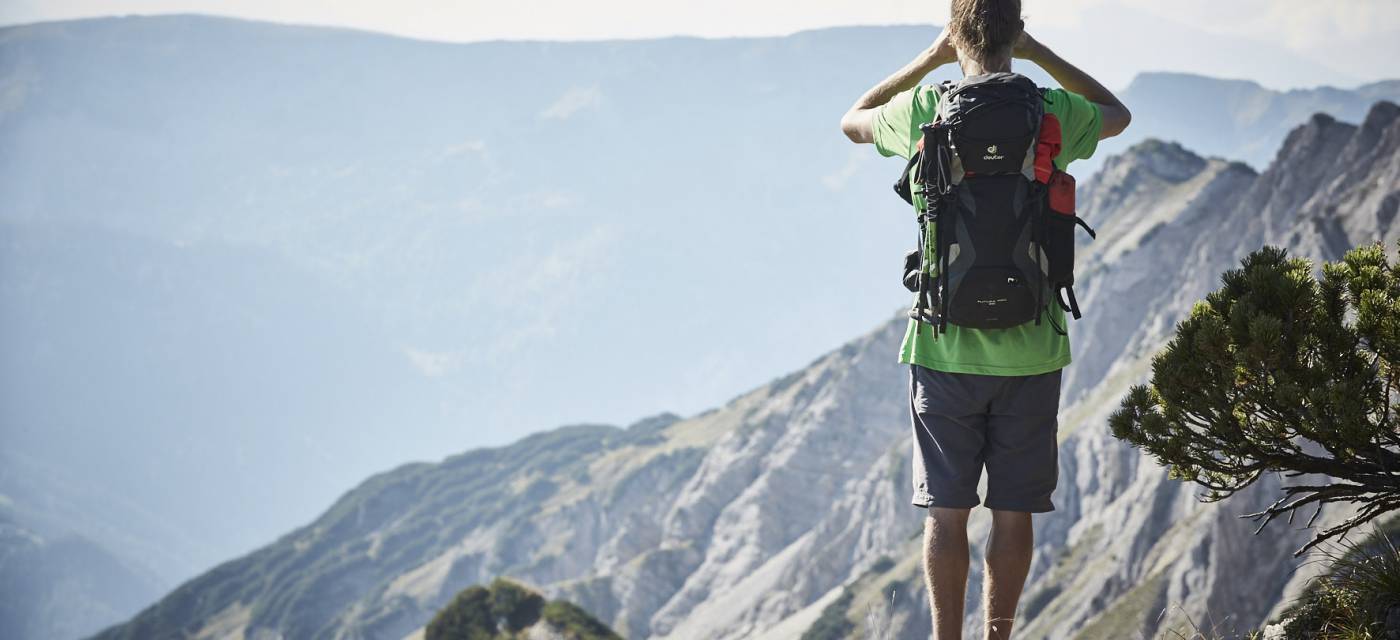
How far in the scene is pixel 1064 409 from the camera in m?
129

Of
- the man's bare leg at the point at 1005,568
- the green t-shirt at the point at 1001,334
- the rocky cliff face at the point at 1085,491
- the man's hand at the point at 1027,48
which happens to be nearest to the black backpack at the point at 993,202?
the green t-shirt at the point at 1001,334

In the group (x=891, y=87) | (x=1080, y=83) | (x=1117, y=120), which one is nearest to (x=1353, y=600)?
(x=1117, y=120)

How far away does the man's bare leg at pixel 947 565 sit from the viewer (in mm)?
5883

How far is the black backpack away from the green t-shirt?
12 cm

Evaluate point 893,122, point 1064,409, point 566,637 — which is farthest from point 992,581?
point 1064,409

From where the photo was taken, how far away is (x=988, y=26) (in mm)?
5688

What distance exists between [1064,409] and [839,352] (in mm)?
73582

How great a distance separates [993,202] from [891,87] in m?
1.27

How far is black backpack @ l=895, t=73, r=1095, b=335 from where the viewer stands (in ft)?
18.1

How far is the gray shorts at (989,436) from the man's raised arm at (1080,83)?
5.40 feet

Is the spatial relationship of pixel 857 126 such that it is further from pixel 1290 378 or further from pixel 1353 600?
pixel 1353 600

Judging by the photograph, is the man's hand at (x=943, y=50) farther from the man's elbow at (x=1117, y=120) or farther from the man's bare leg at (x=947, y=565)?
the man's bare leg at (x=947, y=565)

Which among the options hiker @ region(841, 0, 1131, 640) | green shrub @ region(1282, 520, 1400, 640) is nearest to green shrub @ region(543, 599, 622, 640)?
green shrub @ region(1282, 520, 1400, 640)

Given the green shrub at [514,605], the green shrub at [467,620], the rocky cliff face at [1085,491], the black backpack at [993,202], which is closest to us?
the black backpack at [993,202]
